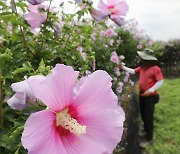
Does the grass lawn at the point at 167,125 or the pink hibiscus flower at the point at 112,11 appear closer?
the pink hibiscus flower at the point at 112,11

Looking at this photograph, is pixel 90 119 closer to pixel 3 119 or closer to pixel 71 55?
pixel 3 119

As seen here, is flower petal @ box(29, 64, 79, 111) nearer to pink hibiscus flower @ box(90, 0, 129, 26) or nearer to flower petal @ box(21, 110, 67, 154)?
flower petal @ box(21, 110, 67, 154)

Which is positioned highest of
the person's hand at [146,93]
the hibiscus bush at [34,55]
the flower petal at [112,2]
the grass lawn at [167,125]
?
the flower petal at [112,2]

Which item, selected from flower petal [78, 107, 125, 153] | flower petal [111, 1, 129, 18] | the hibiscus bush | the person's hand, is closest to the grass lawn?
the person's hand

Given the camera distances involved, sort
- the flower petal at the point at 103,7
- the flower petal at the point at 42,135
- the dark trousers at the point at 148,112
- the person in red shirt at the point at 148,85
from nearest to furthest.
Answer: the flower petal at the point at 42,135 → the flower petal at the point at 103,7 → the person in red shirt at the point at 148,85 → the dark trousers at the point at 148,112

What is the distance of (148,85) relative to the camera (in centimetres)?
616

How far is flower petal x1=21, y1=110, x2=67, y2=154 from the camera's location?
2.03ft

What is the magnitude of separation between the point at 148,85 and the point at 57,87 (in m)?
5.60

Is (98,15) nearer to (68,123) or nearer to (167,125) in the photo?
(68,123)

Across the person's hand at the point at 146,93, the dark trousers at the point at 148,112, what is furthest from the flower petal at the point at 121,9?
the dark trousers at the point at 148,112

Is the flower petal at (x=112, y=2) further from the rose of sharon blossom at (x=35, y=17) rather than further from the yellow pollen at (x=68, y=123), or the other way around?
the yellow pollen at (x=68, y=123)

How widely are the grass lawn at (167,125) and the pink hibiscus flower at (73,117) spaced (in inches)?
209

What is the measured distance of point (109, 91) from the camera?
2.33 feet

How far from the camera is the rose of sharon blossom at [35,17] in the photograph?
1.48 m
